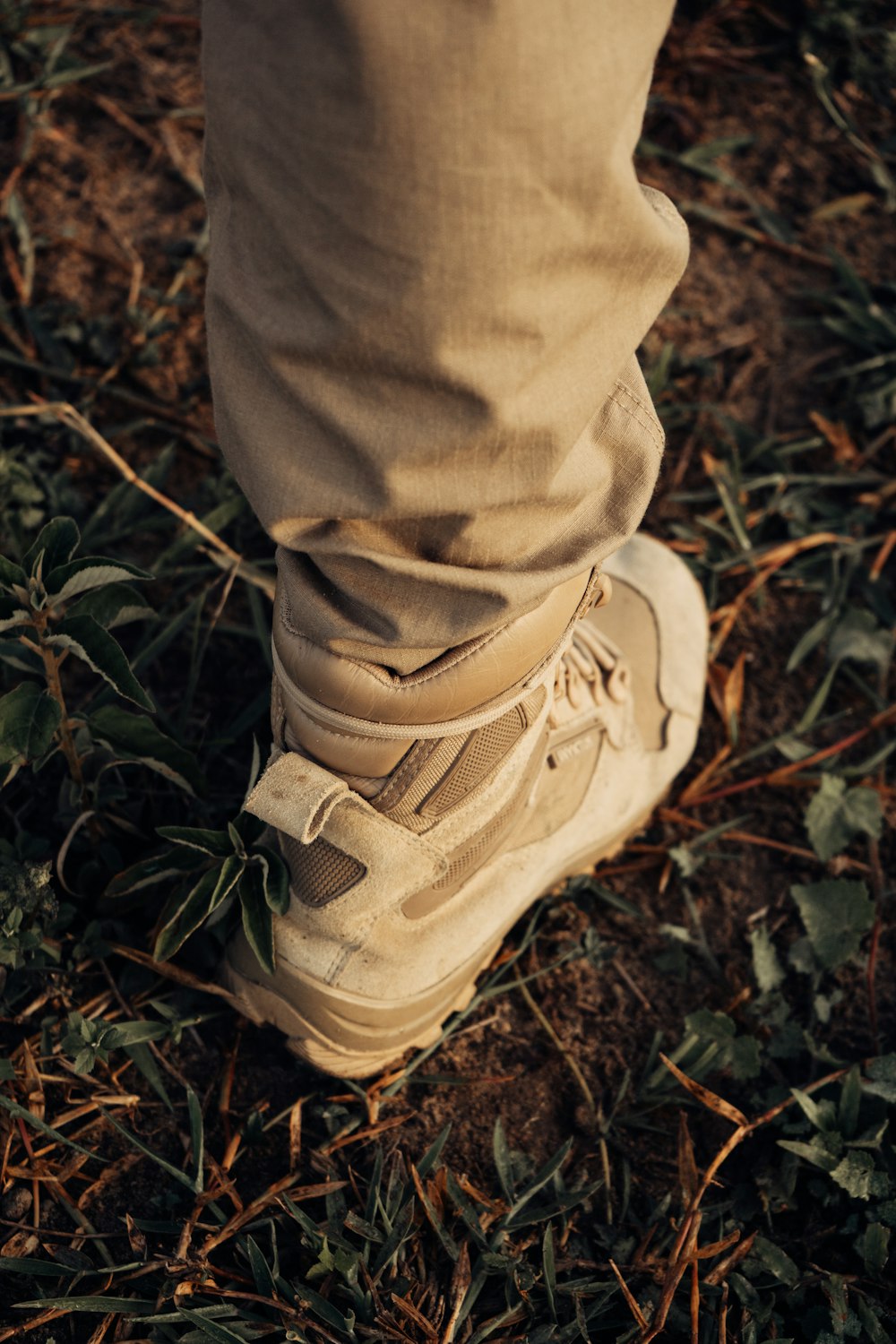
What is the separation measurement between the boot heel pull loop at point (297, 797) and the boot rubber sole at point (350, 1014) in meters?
0.28

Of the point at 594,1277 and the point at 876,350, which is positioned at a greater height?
the point at 876,350

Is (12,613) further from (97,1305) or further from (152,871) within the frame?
(97,1305)

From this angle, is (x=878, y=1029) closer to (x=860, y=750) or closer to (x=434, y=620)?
(x=860, y=750)

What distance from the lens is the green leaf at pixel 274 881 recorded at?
1.26 metres

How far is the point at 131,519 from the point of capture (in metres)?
1.81

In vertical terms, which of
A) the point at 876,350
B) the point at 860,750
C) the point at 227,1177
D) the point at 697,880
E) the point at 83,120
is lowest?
the point at 227,1177

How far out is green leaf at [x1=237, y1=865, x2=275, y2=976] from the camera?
126 centimetres

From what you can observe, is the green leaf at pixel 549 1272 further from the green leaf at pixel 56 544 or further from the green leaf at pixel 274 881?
the green leaf at pixel 56 544

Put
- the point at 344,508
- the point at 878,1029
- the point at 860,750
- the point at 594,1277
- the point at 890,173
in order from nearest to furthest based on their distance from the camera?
the point at 344,508 < the point at 594,1277 < the point at 878,1029 < the point at 860,750 < the point at 890,173

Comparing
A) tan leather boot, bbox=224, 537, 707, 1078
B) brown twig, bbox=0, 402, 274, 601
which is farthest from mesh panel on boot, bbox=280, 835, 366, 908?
brown twig, bbox=0, 402, 274, 601

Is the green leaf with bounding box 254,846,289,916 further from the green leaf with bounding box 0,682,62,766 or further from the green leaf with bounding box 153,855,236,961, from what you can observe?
the green leaf with bounding box 0,682,62,766

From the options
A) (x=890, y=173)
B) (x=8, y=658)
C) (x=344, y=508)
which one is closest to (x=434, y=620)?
(x=344, y=508)

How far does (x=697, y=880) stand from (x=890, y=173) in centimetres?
171

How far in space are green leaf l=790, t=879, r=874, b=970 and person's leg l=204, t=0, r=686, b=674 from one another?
86 centimetres
